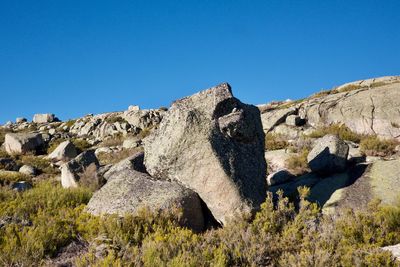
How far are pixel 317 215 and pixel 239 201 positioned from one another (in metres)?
1.66

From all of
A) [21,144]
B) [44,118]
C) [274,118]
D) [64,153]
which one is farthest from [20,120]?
[274,118]

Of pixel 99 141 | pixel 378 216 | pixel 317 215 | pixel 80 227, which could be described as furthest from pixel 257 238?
pixel 99 141

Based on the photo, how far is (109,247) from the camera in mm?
5699

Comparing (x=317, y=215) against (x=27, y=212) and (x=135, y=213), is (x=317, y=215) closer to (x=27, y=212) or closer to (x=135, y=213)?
(x=135, y=213)

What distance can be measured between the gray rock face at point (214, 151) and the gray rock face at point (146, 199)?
0.47 m

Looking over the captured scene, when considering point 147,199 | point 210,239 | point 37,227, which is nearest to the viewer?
point 210,239

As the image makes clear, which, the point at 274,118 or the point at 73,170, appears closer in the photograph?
the point at 73,170

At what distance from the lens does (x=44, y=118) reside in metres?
60.0

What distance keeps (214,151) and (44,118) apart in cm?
5755

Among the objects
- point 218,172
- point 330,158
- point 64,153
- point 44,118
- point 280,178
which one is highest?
point 44,118

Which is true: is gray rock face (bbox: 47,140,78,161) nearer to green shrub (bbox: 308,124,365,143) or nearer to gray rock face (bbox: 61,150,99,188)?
gray rock face (bbox: 61,150,99,188)

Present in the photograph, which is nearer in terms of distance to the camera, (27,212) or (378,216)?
(378,216)

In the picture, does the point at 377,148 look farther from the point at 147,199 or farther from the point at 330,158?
the point at 147,199

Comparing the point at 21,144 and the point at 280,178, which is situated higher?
the point at 21,144
